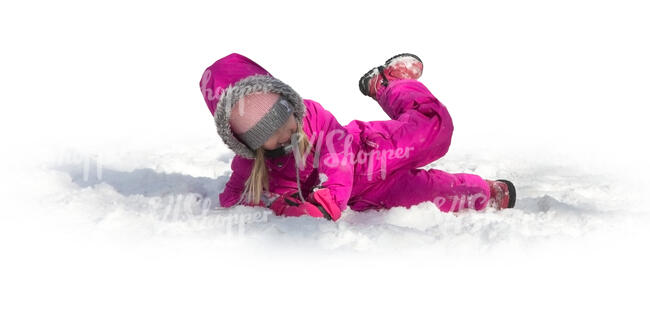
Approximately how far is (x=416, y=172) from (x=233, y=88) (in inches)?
30.4

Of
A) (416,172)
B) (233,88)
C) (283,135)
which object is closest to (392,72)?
(416,172)

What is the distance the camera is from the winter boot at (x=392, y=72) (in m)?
2.32

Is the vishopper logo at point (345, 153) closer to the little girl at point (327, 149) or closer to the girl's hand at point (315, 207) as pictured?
the little girl at point (327, 149)

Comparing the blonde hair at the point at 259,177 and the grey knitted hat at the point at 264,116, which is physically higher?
the grey knitted hat at the point at 264,116

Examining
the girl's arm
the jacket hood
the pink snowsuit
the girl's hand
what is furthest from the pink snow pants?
the jacket hood

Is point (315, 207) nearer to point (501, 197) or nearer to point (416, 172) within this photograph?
point (416, 172)

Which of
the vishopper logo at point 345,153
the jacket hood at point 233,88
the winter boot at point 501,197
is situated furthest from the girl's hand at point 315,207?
the winter boot at point 501,197

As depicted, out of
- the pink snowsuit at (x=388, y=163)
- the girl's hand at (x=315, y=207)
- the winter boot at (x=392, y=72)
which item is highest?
the winter boot at (x=392, y=72)

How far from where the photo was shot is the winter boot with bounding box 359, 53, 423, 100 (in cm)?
232

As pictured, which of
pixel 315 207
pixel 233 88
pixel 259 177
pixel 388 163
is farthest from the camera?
pixel 388 163

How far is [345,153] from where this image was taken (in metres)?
1.88

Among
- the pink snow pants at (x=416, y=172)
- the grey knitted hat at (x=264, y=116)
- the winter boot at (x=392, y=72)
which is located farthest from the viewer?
the winter boot at (x=392, y=72)

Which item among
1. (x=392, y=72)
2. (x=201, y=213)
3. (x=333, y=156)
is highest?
(x=392, y=72)

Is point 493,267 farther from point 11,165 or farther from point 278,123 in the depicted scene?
point 11,165
